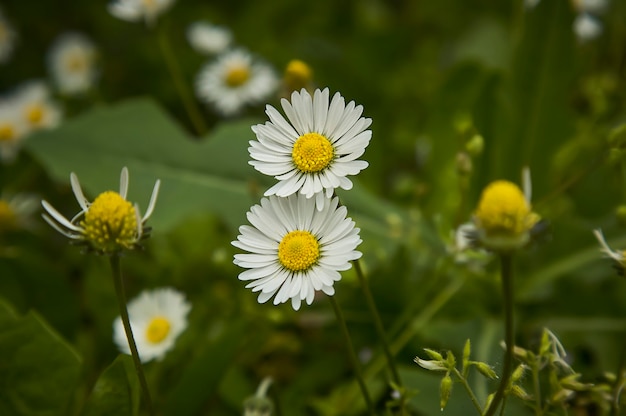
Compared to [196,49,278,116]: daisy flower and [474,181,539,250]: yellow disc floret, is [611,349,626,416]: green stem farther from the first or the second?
[196,49,278,116]: daisy flower

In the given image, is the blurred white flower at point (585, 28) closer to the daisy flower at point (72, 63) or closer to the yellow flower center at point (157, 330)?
the yellow flower center at point (157, 330)

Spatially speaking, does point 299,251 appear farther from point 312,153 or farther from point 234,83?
point 234,83

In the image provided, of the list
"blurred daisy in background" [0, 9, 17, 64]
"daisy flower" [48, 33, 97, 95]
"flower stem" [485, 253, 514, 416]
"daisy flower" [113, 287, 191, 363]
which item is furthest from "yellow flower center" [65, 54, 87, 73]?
"flower stem" [485, 253, 514, 416]

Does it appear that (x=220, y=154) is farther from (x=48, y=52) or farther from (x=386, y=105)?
(x=48, y=52)

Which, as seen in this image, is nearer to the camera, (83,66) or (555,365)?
(555,365)

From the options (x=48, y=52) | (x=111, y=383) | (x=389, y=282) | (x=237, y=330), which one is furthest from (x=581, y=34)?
(x=48, y=52)

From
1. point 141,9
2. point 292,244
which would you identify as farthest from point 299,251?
point 141,9

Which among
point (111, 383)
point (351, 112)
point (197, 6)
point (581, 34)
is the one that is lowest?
point (111, 383)
